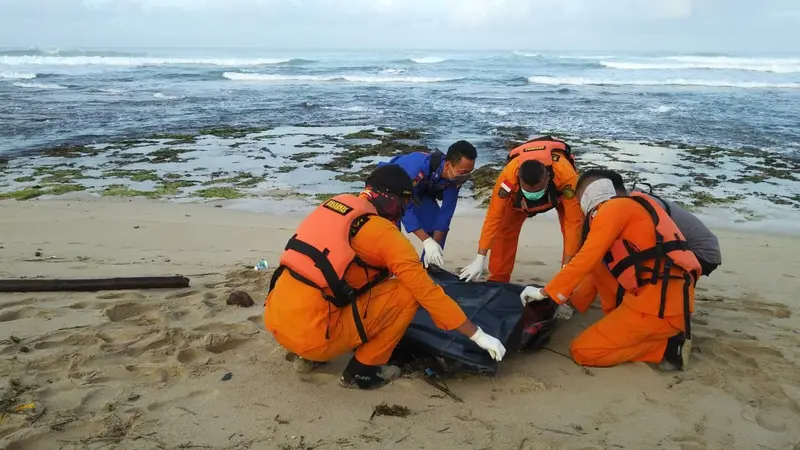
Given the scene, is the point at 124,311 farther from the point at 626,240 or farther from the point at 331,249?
the point at 626,240

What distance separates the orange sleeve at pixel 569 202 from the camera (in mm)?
4500

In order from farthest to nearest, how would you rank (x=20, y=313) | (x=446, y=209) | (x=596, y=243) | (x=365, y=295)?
(x=446, y=209), (x=20, y=313), (x=596, y=243), (x=365, y=295)

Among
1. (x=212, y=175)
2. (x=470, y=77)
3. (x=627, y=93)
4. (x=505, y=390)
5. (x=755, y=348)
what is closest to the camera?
(x=505, y=390)

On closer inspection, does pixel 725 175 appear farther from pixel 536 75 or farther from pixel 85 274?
pixel 536 75

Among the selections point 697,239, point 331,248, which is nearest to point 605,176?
point 697,239

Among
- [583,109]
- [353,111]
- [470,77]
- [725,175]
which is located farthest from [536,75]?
[725,175]

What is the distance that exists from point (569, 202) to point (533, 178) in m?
0.55

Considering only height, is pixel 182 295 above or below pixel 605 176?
below

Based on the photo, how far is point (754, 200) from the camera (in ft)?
26.5

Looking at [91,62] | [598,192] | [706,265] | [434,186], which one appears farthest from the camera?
[91,62]

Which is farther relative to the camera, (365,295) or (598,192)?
(598,192)

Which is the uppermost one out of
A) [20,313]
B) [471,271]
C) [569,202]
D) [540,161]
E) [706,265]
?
[540,161]

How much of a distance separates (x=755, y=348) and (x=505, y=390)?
1.80 meters

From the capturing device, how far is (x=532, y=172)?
4141 mm
